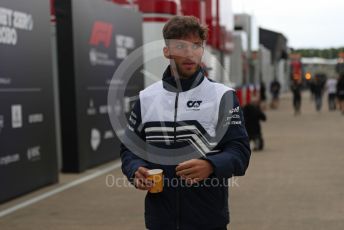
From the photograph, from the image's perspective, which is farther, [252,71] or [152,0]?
[252,71]

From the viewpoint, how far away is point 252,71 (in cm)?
3139

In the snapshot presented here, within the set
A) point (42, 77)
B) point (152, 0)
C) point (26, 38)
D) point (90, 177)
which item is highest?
point (152, 0)

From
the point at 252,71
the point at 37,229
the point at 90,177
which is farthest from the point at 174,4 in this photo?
the point at 252,71

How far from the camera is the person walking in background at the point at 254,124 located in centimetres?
1357

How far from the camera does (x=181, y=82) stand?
9.52 feet

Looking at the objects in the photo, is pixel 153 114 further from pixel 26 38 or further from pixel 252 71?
pixel 252 71

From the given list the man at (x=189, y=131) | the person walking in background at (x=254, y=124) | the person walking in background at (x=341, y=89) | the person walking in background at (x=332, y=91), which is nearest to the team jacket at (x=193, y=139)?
the man at (x=189, y=131)

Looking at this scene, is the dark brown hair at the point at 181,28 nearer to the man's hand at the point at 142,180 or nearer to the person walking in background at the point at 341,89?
the man's hand at the point at 142,180

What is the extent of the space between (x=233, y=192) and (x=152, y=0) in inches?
285

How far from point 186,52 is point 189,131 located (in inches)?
Answer: 14.6

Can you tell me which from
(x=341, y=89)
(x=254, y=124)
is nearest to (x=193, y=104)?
(x=254, y=124)

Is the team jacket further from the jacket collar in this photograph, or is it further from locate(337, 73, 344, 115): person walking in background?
locate(337, 73, 344, 115): person walking in background

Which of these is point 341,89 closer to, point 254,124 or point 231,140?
point 254,124

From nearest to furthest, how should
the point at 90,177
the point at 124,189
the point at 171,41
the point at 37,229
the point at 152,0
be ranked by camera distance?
the point at 171,41, the point at 37,229, the point at 124,189, the point at 90,177, the point at 152,0
